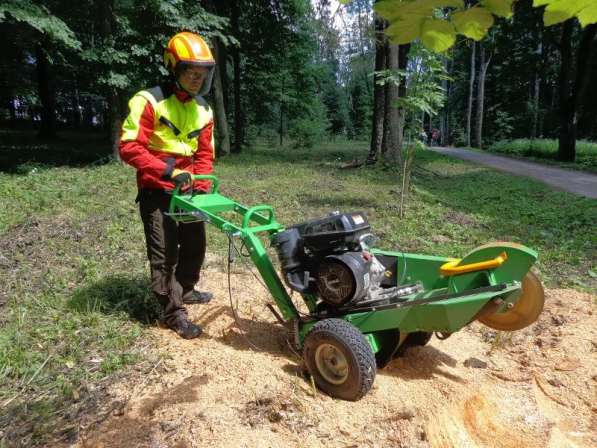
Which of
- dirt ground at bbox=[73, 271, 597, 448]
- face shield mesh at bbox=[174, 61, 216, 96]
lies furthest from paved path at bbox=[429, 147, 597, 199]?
face shield mesh at bbox=[174, 61, 216, 96]

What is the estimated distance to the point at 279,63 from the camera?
67.1 ft

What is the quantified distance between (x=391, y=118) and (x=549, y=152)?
13.1m

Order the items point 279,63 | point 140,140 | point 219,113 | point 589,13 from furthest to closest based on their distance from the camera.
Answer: point 279,63
point 219,113
point 140,140
point 589,13

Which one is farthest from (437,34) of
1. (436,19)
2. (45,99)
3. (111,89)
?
(45,99)

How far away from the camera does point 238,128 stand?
1869 centimetres

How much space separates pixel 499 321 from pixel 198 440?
6.42 feet

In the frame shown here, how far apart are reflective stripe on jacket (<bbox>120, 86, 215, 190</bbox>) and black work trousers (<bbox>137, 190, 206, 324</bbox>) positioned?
0.52 feet

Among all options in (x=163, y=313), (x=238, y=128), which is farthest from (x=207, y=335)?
(x=238, y=128)

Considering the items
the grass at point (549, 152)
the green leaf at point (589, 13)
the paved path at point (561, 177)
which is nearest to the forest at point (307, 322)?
the green leaf at point (589, 13)

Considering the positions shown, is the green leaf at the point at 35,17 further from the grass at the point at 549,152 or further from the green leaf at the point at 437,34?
the grass at the point at 549,152

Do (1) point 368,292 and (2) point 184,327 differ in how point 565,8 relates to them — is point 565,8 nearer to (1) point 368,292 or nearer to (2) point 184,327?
(1) point 368,292

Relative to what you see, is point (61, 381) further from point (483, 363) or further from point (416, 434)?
point (483, 363)

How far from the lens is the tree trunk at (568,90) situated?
654 inches

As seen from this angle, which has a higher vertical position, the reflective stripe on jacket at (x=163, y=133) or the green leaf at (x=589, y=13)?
the green leaf at (x=589, y=13)
